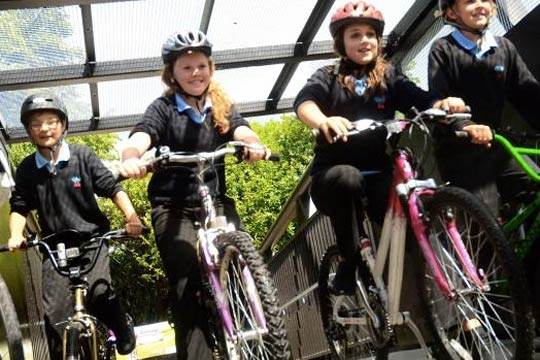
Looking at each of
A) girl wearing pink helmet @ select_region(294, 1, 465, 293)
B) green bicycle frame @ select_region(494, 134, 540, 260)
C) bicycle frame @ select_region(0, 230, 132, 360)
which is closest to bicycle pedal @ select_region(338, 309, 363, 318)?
girl wearing pink helmet @ select_region(294, 1, 465, 293)

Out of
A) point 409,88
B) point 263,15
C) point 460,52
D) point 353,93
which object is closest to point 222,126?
point 353,93

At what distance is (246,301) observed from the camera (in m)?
3.01

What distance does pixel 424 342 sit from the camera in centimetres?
309

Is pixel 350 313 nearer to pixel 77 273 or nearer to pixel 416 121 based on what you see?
pixel 416 121

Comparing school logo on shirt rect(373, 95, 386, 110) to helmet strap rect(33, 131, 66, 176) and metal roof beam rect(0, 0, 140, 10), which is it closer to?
helmet strap rect(33, 131, 66, 176)

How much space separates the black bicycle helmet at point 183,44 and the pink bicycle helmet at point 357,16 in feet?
2.31

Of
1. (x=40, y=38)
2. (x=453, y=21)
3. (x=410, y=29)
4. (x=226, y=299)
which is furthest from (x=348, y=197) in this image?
(x=40, y=38)

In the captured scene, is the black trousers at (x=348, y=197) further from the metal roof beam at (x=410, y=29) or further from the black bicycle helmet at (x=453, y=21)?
the metal roof beam at (x=410, y=29)

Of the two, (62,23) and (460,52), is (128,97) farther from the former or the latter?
(460,52)

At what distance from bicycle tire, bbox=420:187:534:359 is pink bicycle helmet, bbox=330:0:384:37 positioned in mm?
1176

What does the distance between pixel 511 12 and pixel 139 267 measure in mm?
19835

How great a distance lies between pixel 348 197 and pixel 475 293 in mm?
890

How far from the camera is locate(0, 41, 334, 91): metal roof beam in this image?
6512 mm

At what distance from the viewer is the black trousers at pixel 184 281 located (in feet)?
11.3
